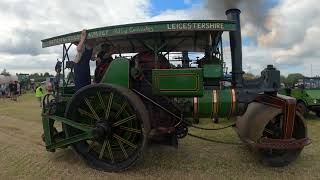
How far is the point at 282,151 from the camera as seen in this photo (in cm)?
525

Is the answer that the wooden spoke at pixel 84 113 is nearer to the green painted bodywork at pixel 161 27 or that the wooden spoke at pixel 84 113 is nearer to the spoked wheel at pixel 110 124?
the spoked wheel at pixel 110 124

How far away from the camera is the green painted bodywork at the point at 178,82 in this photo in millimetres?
5055

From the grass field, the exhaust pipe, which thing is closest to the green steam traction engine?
the grass field

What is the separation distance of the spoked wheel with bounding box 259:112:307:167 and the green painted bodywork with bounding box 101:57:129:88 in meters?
1.97

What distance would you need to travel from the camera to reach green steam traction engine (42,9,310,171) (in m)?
4.93

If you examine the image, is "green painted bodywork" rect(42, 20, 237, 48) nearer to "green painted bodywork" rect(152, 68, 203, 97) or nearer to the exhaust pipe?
"green painted bodywork" rect(152, 68, 203, 97)

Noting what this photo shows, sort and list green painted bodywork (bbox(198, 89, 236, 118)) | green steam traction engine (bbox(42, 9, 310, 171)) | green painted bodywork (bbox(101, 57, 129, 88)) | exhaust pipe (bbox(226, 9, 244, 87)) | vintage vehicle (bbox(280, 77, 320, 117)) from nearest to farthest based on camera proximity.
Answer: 1. green steam traction engine (bbox(42, 9, 310, 171))
2. green painted bodywork (bbox(101, 57, 129, 88))
3. green painted bodywork (bbox(198, 89, 236, 118))
4. exhaust pipe (bbox(226, 9, 244, 87))
5. vintage vehicle (bbox(280, 77, 320, 117))

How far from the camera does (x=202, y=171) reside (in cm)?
492

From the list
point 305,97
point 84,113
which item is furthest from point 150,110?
point 305,97

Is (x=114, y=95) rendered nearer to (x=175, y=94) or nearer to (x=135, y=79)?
(x=135, y=79)

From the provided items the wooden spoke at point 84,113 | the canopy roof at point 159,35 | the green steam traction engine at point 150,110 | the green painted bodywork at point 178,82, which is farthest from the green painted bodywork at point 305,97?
the wooden spoke at point 84,113

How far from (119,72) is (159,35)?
43.0 inches

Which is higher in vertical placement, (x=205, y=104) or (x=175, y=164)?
(x=205, y=104)

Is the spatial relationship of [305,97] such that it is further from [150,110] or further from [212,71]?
[150,110]
